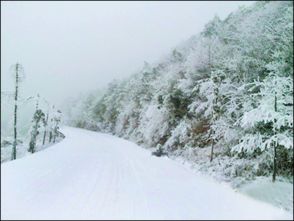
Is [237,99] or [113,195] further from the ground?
[237,99]

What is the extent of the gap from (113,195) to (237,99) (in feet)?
42.0

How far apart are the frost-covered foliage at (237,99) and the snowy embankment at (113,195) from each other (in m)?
3.68

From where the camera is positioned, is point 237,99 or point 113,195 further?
point 237,99

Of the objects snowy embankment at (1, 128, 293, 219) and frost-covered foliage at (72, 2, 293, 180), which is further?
Result: frost-covered foliage at (72, 2, 293, 180)

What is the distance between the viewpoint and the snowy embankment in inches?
467

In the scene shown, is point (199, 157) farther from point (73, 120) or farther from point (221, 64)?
point (73, 120)

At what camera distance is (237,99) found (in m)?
23.8

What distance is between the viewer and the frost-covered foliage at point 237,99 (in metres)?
16.9

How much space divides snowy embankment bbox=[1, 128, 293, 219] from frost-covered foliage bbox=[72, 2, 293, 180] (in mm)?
3676

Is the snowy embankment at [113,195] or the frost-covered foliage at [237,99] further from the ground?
the frost-covered foliage at [237,99]

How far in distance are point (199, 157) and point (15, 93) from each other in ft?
47.3

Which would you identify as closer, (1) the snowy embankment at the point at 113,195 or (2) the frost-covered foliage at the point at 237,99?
(1) the snowy embankment at the point at 113,195

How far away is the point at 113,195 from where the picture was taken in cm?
1416

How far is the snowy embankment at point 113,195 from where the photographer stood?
38.9 ft
